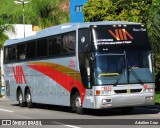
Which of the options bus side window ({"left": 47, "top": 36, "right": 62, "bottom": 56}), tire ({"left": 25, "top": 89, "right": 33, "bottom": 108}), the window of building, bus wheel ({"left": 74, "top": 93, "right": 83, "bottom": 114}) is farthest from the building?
bus wheel ({"left": 74, "top": 93, "right": 83, "bottom": 114})

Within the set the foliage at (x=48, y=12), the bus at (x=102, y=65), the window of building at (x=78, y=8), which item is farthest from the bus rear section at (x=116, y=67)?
the window of building at (x=78, y=8)

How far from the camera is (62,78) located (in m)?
22.9

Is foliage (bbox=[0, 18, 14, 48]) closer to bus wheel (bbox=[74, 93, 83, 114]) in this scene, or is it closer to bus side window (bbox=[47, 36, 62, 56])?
bus side window (bbox=[47, 36, 62, 56])

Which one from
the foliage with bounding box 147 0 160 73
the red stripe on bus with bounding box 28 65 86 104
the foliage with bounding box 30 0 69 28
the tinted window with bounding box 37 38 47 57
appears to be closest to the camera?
the red stripe on bus with bounding box 28 65 86 104

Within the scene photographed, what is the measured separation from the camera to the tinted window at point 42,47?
24420mm

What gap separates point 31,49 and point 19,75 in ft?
9.01

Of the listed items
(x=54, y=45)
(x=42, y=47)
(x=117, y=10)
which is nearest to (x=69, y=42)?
(x=54, y=45)

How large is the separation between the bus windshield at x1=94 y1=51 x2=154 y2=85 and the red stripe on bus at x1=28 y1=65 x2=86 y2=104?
3.98 feet

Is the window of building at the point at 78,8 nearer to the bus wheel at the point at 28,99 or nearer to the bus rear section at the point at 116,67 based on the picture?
the bus wheel at the point at 28,99

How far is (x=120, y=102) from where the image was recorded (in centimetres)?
2000

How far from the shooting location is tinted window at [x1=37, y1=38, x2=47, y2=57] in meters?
24.4

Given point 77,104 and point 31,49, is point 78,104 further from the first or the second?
point 31,49

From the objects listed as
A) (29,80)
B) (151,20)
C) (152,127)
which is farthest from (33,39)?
(152,127)

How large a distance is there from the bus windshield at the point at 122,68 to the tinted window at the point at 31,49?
6.55 m
